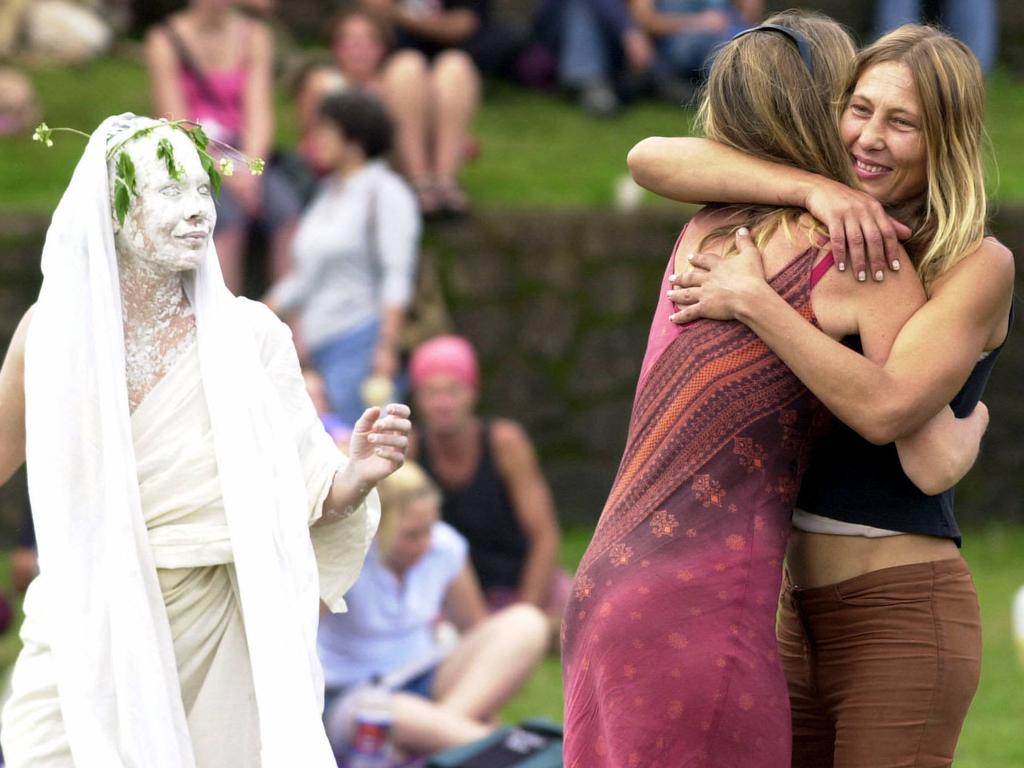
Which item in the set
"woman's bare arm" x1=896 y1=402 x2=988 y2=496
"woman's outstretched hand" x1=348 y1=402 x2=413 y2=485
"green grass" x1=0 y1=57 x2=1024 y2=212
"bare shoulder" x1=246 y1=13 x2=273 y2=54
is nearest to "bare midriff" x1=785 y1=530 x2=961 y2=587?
"woman's bare arm" x1=896 y1=402 x2=988 y2=496

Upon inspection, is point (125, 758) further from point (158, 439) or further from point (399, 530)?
point (399, 530)

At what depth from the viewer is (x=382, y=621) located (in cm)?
634

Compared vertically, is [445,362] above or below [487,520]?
above

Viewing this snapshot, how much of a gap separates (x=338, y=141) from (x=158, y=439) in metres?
4.61

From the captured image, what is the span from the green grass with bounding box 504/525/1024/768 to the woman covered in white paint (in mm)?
3617

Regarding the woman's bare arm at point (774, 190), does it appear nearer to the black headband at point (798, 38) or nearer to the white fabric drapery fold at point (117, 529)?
the black headband at point (798, 38)

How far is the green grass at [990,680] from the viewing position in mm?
6508

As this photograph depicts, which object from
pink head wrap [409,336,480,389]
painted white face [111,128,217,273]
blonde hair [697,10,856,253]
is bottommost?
pink head wrap [409,336,480,389]

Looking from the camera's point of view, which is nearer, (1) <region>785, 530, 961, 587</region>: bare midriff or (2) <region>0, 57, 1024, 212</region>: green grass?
(1) <region>785, 530, 961, 587</region>: bare midriff

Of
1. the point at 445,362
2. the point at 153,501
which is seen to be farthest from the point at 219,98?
the point at 153,501

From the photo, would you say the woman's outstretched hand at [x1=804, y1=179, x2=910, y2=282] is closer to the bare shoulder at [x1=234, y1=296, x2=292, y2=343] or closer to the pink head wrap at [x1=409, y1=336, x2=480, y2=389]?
the bare shoulder at [x1=234, y1=296, x2=292, y2=343]

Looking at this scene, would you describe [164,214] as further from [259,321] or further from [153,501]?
[153,501]

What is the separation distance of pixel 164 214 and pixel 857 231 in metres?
1.25

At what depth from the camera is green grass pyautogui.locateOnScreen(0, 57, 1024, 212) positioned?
964 centimetres
